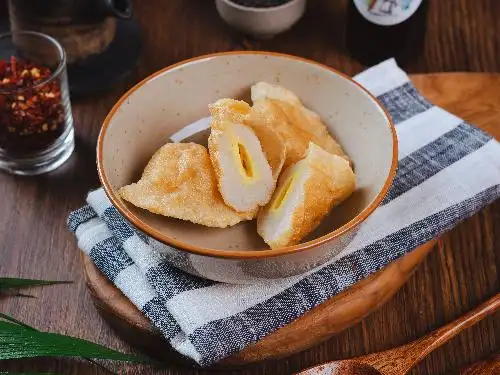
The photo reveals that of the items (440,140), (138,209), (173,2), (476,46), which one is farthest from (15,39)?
(476,46)

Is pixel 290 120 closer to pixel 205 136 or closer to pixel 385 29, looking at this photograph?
pixel 205 136

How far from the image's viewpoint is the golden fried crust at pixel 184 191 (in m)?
0.98

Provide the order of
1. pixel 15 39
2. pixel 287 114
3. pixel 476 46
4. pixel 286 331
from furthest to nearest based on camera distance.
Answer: pixel 476 46
pixel 15 39
pixel 287 114
pixel 286 331

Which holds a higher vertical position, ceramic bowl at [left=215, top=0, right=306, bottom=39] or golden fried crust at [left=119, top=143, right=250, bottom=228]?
golden fried crust at [left=119, top=143, right=250, bottom=228]

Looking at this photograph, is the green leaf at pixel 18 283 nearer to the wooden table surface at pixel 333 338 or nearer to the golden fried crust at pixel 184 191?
the wooden table surface at pixel 333 338

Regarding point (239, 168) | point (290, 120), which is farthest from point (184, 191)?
point (290, 120)

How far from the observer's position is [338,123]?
3.71ft

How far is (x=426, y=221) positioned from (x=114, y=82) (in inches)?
24.0

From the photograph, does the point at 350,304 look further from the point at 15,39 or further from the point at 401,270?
the point at 15,39

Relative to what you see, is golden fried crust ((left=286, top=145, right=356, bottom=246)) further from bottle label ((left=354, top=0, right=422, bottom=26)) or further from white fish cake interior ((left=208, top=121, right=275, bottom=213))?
bottle label ((left=354, top=0, right=422, bottom=26))

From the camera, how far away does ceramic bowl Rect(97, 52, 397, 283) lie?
0.93 metres

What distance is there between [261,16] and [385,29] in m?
0.22

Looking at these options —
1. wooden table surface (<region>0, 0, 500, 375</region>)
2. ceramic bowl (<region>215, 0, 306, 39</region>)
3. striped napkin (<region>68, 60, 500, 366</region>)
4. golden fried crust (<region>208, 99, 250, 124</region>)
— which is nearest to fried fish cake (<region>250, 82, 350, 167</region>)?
golden fried crust (<region>208, 99, 250, 124</region>)

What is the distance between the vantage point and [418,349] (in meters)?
0.98
